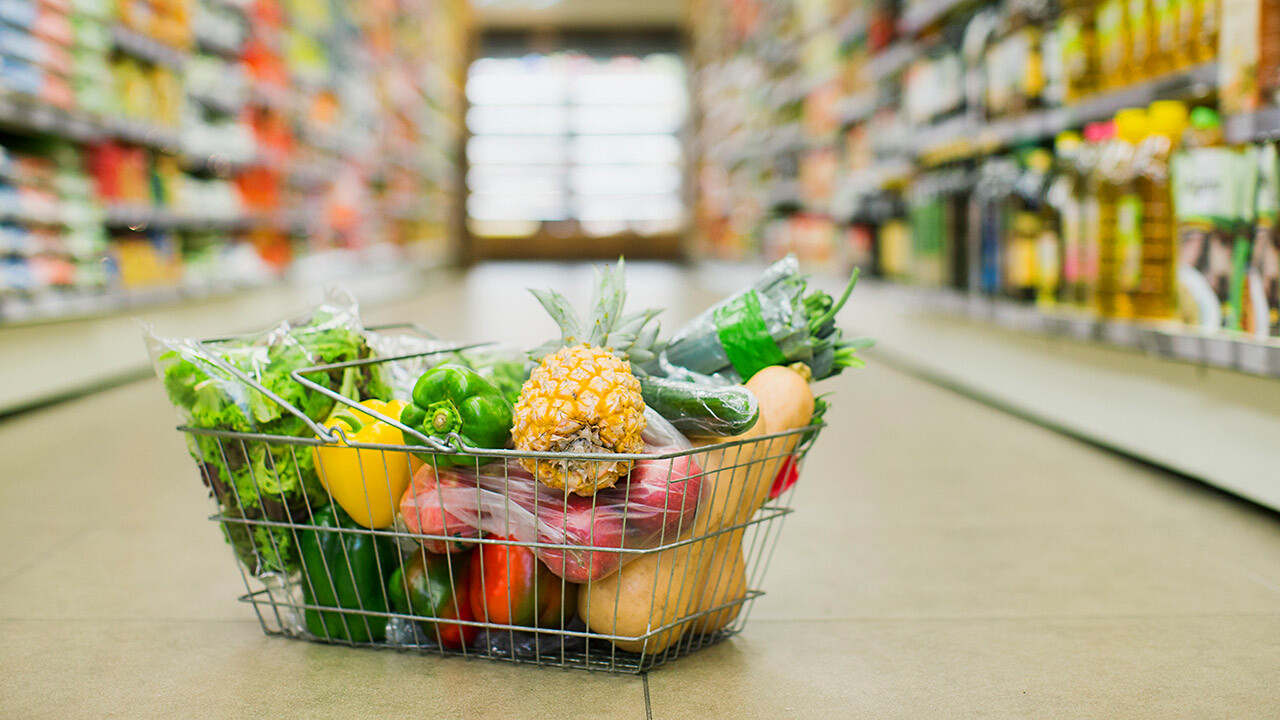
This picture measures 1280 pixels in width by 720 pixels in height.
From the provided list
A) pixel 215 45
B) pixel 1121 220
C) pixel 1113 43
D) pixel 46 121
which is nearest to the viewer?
pixel 1121 220

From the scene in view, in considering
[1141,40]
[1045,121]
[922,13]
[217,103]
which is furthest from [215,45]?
[1141,40]

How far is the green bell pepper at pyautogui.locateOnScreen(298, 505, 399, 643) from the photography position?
54.2 inches

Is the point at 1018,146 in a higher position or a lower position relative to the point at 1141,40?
lower

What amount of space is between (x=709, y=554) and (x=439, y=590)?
1.19 ft

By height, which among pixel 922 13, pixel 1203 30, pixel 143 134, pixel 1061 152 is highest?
pixel 922 13

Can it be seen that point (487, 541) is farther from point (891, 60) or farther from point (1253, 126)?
point (891, 60)

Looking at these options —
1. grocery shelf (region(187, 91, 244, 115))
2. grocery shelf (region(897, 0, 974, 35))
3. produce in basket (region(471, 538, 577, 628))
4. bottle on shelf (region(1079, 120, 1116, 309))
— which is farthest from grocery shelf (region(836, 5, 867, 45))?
produce in basket (region(471, 538, 577, 628))

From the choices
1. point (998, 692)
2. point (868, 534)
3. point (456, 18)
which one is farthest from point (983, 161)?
point (456, 18)

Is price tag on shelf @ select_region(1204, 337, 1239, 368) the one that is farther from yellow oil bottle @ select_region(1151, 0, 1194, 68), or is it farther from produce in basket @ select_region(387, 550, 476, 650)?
produce in basket @ select_region(387, 550, 476, 650)

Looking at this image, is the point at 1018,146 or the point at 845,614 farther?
the point at 1018,146

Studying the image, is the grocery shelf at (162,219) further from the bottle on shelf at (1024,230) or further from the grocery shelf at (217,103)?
the bottle on shelf at (1024,230)

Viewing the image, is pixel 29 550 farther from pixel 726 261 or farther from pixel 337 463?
pixel 726 261

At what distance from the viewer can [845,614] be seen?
156 centimetres

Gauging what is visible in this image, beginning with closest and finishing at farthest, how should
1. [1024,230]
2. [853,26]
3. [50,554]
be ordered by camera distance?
[50,554], [1024,230], [853,26]
